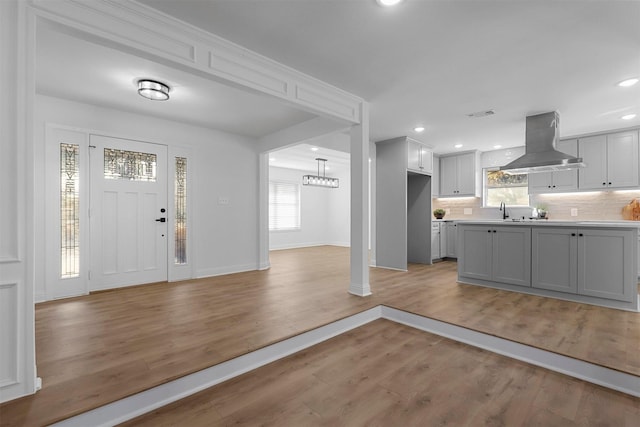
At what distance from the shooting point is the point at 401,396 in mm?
1994

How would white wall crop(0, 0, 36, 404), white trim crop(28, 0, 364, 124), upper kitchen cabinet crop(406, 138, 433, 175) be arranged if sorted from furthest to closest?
upper kitchen cabinet crop(406, 138, 433, 175), white trim crop(28, 0, 364, 124), white wall crop(0, 0, 36, 404)

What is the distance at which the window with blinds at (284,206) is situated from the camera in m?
9.33

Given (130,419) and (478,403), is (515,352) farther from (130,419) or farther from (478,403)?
(130,419)

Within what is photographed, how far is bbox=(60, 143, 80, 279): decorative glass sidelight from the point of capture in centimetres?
391

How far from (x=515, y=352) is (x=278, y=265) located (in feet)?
15.1

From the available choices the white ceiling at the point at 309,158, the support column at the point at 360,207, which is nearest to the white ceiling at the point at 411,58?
the support column at the point at 360,207

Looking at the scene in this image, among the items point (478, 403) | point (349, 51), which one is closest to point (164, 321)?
point (478, 403)

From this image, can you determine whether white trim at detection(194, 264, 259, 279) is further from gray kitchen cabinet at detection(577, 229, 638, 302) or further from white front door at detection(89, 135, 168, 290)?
gray kitchen cabinet at detection(577, 229, 638, 302)

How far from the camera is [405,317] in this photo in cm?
330

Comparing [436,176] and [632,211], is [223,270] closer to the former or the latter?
[436,176]

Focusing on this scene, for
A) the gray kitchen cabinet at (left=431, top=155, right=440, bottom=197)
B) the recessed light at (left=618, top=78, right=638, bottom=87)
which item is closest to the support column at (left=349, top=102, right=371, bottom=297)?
the recessed light at (left=618, top=78, right=638, bottom=87)

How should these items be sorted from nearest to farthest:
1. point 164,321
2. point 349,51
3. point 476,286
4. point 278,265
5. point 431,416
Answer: point 431,416 → point 349,51 → point 164,321 → point 476,286 → point 278,265

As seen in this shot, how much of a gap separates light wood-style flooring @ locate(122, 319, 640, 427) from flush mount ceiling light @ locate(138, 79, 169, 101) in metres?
3.06

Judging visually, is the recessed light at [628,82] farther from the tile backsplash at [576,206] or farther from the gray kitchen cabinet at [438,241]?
the gray kitchen cabinet at [438,241]
